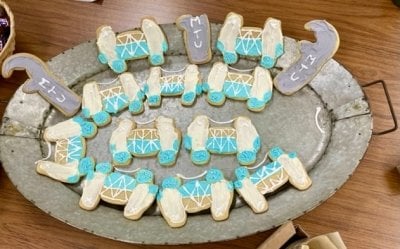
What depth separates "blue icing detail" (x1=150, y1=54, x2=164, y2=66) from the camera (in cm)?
100

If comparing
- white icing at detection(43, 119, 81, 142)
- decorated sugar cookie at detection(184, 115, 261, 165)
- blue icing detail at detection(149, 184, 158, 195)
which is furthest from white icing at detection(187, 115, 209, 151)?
white icing at detection(43, 119, 81, 142)

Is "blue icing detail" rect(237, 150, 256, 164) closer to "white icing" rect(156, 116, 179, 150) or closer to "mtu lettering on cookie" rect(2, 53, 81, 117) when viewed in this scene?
"white icing" rect(156, 116, 179, 150)

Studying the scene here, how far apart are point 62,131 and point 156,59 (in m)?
0.23

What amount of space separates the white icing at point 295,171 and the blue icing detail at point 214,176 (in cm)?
11

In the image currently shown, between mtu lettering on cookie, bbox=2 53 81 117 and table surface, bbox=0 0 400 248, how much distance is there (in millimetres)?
120

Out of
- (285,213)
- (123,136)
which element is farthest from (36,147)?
(285,213)

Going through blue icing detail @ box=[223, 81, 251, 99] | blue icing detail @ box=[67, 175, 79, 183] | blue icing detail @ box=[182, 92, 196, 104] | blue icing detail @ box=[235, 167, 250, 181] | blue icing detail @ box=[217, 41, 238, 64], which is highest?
blue icing detail @ box=[217, 41, 238, 64]

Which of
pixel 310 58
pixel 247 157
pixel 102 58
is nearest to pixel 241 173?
pixel 247 157

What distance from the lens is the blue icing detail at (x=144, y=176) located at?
882mm

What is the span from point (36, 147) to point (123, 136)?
16 cm

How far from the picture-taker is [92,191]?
86 centimetres

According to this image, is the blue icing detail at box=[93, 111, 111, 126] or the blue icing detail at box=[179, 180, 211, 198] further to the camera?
the blue icing detail at box=[93, 111, 111, 126]

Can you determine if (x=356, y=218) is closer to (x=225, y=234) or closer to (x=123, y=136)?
(x=225, y=234)

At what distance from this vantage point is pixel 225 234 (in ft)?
2.61
